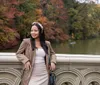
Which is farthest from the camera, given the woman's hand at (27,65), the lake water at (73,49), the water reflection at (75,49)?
the water reflection at (75,49)

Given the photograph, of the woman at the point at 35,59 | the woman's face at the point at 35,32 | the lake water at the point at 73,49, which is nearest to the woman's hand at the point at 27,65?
the woman at the point at 35,59

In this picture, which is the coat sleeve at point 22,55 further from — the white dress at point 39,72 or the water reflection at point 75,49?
the water reflection at point 75,49

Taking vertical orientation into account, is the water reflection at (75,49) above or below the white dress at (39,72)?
above

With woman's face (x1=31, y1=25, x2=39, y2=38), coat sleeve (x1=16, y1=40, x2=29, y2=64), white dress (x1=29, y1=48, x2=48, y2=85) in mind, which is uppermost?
woman's face (x1=31, y1=25, x2=39, y2=38)

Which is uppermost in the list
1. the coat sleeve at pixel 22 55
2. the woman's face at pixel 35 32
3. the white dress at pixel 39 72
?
the woman's face at pixel 35 32

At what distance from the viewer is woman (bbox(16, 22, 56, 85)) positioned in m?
2.40

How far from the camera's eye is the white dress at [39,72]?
7.98 feet

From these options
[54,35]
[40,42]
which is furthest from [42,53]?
[54,35]

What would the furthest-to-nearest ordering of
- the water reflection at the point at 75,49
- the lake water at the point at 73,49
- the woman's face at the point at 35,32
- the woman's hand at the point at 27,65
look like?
the water reflection at the point at 75,49 < the lake water at the point at 73,49 < the woman's face at the point at 35,32 < the woman's hand at the point at 27,65

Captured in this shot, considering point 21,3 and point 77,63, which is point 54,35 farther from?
point 77,63

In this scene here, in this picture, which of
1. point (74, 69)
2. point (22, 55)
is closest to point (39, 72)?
point (22, 55)

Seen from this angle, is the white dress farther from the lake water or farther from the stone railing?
the lake water

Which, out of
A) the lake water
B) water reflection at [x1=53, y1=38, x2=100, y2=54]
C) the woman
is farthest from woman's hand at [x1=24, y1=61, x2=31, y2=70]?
water reflection at [x1=53, y1=38, x2=100, y2=54]

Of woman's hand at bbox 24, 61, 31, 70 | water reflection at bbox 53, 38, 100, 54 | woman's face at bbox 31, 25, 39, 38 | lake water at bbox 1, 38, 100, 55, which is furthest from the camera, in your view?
water reflection at bbox 53, 38, 100, 54
